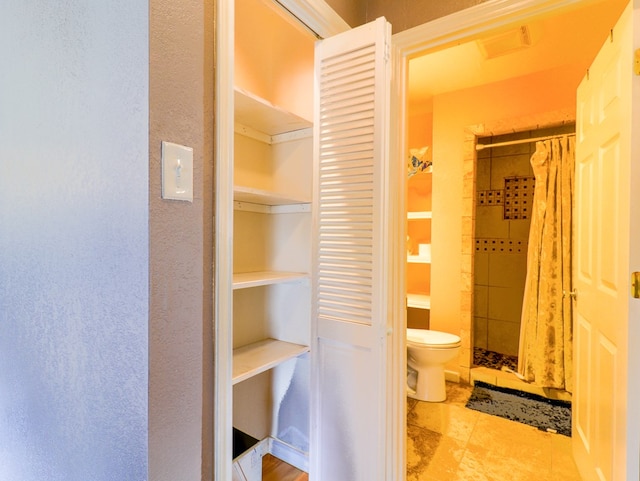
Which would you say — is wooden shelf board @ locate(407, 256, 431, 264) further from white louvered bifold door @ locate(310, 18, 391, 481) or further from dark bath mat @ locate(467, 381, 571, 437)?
white louvered bifold door @ locate(310, 18, 391, 481)

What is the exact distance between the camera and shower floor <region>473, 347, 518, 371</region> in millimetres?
2948

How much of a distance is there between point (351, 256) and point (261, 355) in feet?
2.13

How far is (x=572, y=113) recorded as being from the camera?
2480 millimetres

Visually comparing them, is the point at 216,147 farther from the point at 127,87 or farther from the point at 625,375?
the point at 625,375

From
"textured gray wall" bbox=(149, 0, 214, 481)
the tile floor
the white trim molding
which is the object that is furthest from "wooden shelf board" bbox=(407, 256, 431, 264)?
"textured gray wall" bbox=(149, 0, 214, 481)

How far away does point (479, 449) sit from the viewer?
190 centimetres

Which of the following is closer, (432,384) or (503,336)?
(432,384)

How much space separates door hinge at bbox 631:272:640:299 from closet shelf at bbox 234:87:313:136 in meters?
1.39

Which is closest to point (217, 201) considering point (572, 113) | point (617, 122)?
point (617, 122)

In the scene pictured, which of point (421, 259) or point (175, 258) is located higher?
point (175, 258)

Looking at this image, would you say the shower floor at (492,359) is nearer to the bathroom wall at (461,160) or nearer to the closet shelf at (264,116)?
the bathroom wall at (461,160)

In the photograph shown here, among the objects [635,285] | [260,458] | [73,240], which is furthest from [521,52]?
[260,458]

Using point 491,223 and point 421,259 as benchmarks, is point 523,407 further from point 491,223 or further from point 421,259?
point 491,223

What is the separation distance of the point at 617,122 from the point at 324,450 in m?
1.74
